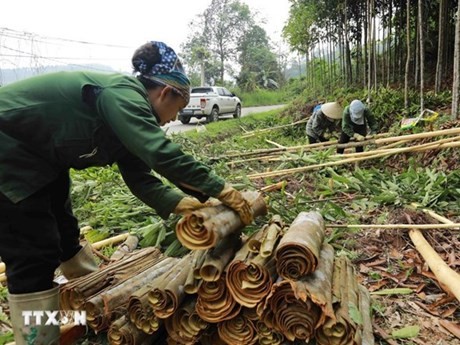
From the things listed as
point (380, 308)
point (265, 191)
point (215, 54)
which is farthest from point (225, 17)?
point (380, 308)

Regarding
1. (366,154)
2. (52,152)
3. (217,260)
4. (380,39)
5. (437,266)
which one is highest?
(380,39)

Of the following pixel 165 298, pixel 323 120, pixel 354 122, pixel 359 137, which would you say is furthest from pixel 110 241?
pixel 323 120

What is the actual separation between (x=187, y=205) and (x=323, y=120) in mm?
6314

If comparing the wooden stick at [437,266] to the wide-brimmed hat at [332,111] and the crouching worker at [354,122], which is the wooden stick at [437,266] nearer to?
the crouching worker at [354,122]

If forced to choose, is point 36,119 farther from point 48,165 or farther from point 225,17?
point 225,17

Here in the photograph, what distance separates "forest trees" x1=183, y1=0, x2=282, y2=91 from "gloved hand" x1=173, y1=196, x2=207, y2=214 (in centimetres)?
2827

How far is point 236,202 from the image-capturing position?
2000mm

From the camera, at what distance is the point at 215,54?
31922 mm

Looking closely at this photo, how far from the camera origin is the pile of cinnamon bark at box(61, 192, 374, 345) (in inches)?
70.0

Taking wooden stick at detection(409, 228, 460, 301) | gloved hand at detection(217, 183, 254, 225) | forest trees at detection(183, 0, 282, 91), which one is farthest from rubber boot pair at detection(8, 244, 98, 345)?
forest trees at detection(183, 0, 282, 91)

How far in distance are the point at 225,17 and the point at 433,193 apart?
30569mm

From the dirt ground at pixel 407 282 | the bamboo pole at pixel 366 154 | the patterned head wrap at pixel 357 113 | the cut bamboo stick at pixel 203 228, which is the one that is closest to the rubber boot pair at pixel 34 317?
the cut bamboo stick at pixel 203 228

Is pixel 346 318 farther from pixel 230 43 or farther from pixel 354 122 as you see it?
pixel 230 43

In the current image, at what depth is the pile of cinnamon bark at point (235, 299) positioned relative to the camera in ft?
5.83
